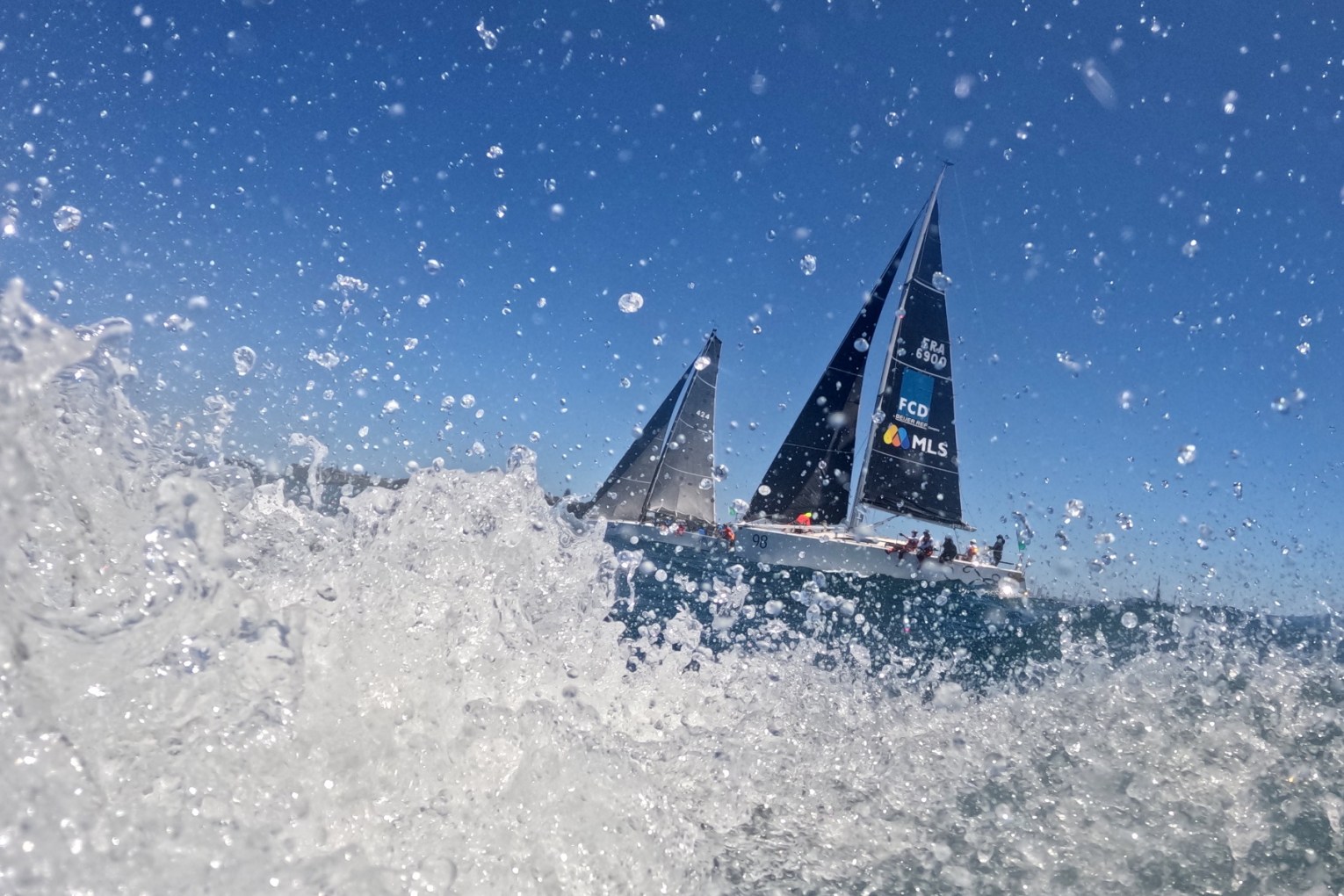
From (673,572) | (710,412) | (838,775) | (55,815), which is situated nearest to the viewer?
(55,815)

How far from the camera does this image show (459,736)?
10.8 feet

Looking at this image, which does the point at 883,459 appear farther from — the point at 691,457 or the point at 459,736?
the point at 459,736

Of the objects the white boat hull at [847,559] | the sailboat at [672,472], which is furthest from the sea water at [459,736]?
the sailboat at [672,472]

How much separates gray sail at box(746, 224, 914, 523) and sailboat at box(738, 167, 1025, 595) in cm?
3

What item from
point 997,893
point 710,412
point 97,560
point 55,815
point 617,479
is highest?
point 710,412

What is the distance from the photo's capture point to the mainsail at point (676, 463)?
3469 centimetres

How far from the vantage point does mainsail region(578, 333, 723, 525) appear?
114ft

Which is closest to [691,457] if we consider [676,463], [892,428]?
[676,463]

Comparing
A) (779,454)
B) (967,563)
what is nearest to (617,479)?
(779,454)

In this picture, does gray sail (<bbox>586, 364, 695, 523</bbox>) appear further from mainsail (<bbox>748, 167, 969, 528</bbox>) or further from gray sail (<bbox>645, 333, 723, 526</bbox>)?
mainsail (<bbox>748, 167, 969, 528</bbox>)

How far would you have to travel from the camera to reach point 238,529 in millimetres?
4285

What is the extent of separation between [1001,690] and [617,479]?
100ft

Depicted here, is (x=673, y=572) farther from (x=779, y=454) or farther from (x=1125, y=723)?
(x=1125, y=723)

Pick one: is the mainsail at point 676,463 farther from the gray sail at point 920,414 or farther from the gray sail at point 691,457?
the gray sail at point 920,414
